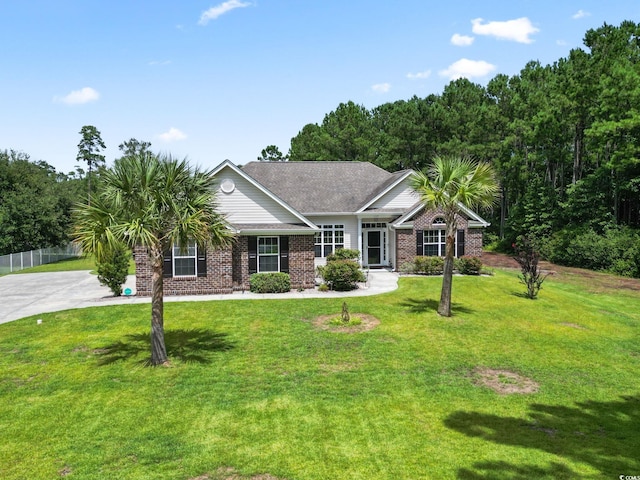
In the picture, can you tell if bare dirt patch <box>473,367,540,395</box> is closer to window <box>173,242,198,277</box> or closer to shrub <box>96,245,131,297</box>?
window <box>173,242,198,277</box>

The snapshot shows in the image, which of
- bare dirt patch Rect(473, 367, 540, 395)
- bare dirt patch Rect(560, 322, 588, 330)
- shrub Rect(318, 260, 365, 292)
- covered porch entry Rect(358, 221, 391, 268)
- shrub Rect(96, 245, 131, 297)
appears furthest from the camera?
covered porch entry Rect(358, 221, 391, 268)

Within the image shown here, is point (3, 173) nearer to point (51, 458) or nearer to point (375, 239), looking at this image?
point (375, 239)

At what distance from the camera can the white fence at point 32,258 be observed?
115 ft

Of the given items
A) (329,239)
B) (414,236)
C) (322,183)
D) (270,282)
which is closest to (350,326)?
(270,282)

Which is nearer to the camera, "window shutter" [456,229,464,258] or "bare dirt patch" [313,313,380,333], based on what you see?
"bare dirt patch" [313,313,380,333]

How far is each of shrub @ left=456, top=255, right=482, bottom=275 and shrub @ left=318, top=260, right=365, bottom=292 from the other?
7.25m

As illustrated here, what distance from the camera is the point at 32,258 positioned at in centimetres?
4019

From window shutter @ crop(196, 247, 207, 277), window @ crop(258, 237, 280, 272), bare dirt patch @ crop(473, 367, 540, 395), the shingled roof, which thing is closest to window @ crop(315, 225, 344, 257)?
the shingled roof

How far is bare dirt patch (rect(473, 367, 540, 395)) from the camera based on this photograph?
1050 centimetres

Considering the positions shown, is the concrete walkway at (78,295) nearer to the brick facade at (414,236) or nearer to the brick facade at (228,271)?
the brick facade at (228,271)

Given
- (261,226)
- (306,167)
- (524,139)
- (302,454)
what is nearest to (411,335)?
(302,454)

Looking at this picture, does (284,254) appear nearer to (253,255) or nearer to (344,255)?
(253,255)

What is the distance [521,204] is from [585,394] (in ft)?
130

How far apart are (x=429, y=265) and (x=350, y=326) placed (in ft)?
36.5
